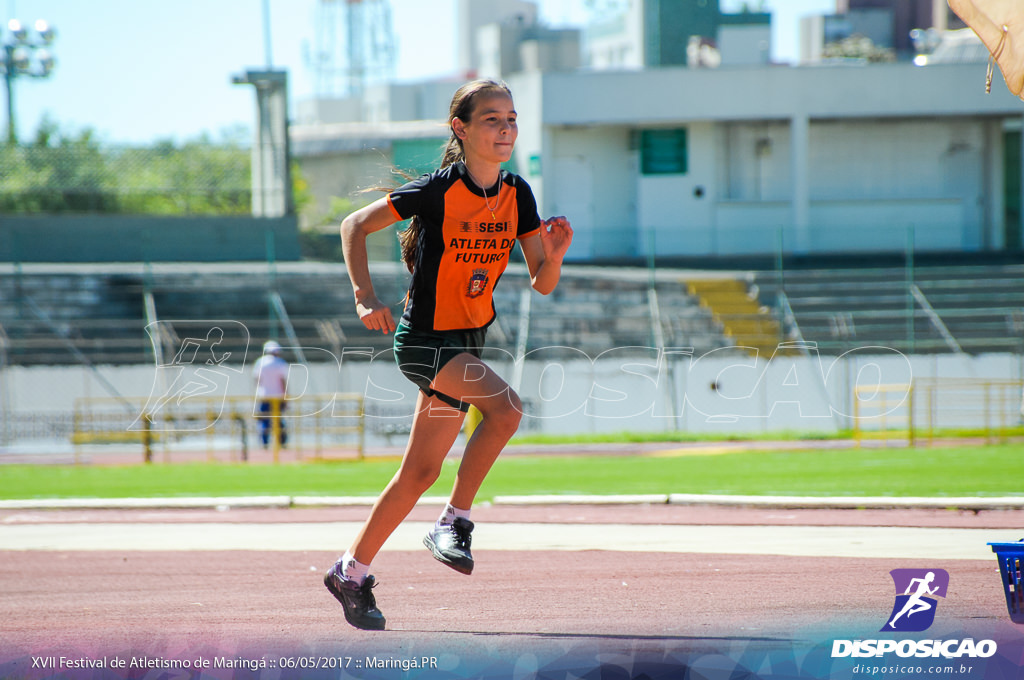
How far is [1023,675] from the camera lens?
158 inches

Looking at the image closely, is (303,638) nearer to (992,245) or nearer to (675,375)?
(675,375)

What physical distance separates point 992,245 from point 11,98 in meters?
31.8

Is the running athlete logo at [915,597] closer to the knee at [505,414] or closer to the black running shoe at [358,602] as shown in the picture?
the knee at [505,414]

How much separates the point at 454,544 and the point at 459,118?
190cm

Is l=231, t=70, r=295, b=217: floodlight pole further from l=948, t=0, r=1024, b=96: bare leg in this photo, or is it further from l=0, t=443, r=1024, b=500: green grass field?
l=948, t=0, r=1024, b=96: bare leg

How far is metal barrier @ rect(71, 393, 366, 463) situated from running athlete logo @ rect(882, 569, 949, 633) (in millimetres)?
12464

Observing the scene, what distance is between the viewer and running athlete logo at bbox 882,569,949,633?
4.74 m

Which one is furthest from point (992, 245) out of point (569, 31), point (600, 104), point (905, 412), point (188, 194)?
point (569, 31)

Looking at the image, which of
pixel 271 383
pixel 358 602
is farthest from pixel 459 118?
pixel 271 383

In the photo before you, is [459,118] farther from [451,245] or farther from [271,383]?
[271,383]

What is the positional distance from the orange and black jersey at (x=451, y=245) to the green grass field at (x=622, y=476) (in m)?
6.17

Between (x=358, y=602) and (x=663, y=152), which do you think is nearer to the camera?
(x=358, y=602)

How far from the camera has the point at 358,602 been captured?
16.2 ft

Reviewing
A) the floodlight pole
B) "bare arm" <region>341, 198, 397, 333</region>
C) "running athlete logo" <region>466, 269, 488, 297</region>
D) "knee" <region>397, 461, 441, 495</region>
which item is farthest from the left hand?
the floodlight pole
